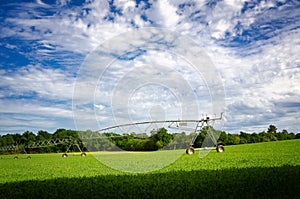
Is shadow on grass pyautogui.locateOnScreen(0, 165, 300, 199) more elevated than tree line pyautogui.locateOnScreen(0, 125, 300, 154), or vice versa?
tree line pyautogui.locateOnScreen(0, 125, 300, 154)

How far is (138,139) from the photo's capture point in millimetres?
34594

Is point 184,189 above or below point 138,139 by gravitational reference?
below

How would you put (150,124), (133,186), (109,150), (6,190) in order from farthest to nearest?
(109,150) → (150,124) → (6,190) → (133,186)

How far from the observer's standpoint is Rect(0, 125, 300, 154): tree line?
2748 centimetres

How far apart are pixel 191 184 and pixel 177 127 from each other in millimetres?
13368

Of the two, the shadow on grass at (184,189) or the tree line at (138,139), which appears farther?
the tree line at (138,139)

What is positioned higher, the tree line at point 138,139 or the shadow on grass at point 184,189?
the tree line at point 138,139

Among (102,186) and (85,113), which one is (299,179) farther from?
(85,113)

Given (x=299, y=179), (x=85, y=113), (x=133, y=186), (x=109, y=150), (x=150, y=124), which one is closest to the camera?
(x=299, y=179)

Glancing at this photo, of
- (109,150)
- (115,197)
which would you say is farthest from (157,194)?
(109,150)

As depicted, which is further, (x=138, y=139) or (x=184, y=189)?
(x=138, y=139)

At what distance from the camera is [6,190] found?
10.3 m

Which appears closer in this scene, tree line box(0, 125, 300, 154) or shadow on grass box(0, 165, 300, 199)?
shadow on grass box(0, 165, 300, 199)

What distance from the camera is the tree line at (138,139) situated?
2748cm
